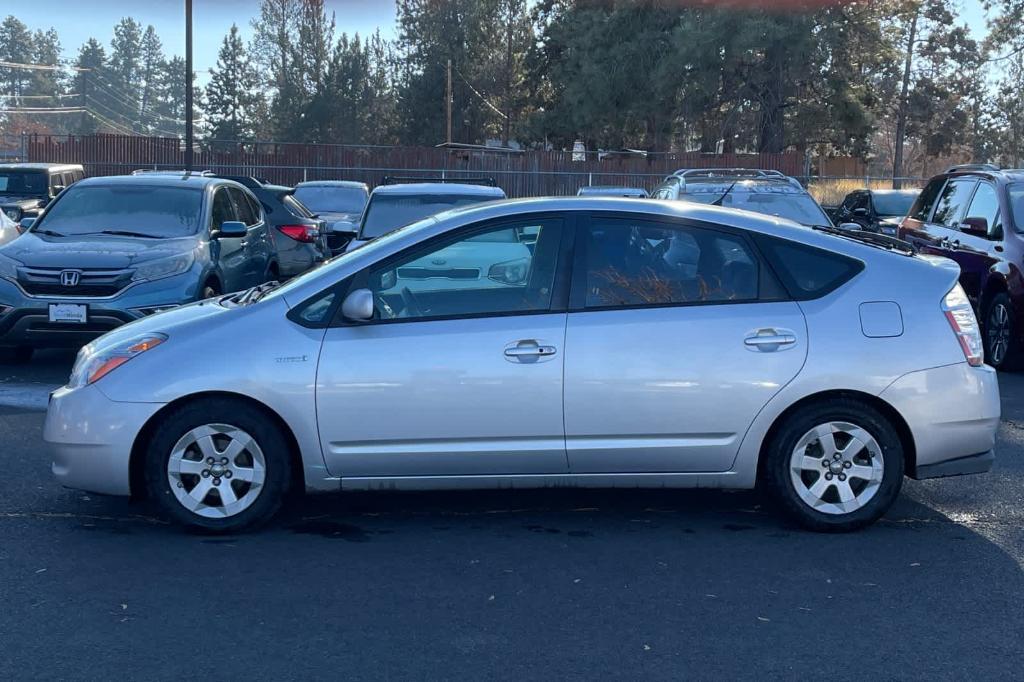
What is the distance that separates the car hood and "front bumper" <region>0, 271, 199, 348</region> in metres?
0.28

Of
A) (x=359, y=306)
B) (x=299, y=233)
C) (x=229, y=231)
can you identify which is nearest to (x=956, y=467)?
(x=359, y=306)

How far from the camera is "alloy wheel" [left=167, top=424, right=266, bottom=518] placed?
5.81m

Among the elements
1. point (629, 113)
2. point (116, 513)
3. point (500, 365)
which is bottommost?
point (116, 513)

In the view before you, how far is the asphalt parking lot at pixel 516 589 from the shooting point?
4.43m

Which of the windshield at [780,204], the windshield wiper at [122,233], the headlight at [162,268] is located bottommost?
the headlight at [162,268]

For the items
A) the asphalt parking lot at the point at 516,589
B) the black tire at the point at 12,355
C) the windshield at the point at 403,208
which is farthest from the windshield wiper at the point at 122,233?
the asphalt parking lot at the point at 516,589

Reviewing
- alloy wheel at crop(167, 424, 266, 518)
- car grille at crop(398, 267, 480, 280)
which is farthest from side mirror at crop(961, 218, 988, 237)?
alloy wheel at crop(167, 424, 266, 518)

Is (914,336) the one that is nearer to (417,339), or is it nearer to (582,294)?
(582,294)

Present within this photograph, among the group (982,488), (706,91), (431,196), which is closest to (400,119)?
(706,91)

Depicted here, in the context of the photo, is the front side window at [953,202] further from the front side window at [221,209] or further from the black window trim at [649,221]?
the front side window at [221,209]

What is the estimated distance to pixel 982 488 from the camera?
6949 millimetres

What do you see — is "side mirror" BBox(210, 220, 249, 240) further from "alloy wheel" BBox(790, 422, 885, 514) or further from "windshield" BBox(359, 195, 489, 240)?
"alloy wheel" BBox(790, 422, 885, 514)

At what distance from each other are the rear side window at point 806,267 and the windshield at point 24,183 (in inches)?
722

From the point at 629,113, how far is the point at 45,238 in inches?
1600
